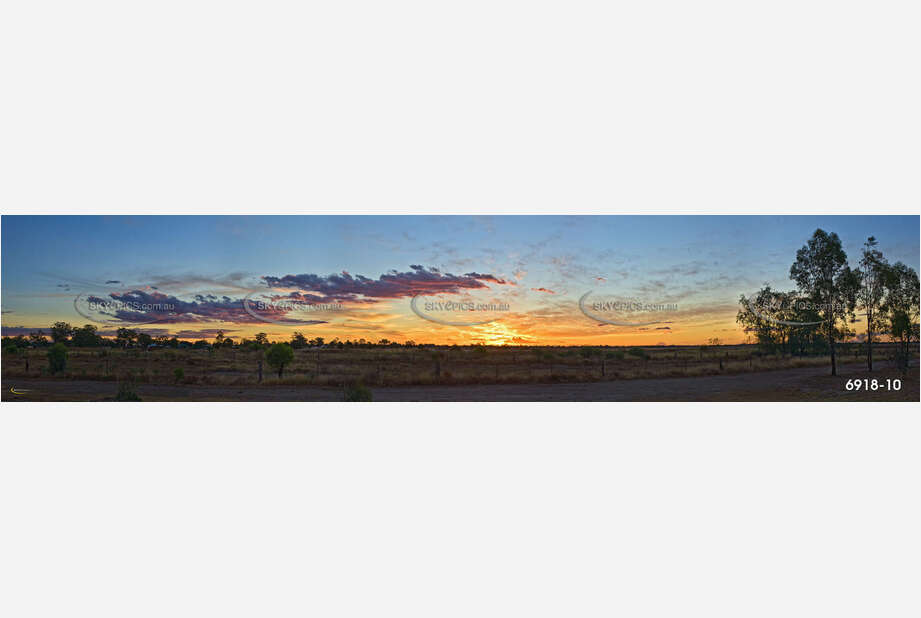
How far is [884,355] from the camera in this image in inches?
325

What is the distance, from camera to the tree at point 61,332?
8.05 metres

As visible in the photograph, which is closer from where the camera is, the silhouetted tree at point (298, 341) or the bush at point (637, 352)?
the silhouetted tree at point (298, 341)

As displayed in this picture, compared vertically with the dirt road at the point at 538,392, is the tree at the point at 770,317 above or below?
above

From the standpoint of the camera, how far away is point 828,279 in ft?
27.4

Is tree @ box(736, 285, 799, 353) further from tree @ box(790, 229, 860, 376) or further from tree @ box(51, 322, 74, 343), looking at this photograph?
tree @ box(51, 322, 74, 343)

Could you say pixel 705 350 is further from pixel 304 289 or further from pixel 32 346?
pixel 32 346

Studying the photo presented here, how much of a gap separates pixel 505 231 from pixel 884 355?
251 inches

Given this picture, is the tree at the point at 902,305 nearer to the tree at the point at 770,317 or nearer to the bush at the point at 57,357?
the tree at the point at 770,317

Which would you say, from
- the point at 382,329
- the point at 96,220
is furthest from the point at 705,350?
the point at 96,220

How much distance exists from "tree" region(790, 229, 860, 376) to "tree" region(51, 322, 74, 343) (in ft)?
36.9

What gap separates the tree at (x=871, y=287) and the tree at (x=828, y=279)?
0.13 m

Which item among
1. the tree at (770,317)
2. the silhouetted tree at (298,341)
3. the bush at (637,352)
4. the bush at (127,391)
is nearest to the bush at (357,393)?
the silhouetted tree at (298,341)

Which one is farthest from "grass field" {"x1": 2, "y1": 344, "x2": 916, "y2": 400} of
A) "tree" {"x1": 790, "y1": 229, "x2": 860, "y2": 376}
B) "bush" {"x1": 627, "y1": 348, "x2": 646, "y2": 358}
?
"bush" {"x1": 627, "y1": 348, "x2": 646, "y2": 358}

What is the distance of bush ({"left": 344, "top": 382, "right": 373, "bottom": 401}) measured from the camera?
7.78m
